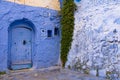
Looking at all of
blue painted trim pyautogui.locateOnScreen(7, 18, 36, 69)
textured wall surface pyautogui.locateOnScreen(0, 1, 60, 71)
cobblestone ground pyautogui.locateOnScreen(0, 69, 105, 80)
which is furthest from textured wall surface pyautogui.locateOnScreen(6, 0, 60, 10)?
cobblestone ground pyautogui.locateOnScreen(0, 69, 105, 80)

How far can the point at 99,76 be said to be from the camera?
684 centimetres

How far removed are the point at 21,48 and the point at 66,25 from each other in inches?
83.1

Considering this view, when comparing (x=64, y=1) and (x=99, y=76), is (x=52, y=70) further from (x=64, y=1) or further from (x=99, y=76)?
(x=64, y=1)

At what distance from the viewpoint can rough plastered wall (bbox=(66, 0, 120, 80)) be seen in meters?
6.54

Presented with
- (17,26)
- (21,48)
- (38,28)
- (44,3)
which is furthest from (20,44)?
(44,3)

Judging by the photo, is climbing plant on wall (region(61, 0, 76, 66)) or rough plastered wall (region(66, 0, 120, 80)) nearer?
rough plastered wall (region(66, 0, 120, 80))

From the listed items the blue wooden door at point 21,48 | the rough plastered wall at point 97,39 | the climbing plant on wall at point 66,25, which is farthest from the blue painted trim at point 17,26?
the rough plastered wall at point 97,39

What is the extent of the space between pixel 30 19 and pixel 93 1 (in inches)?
101

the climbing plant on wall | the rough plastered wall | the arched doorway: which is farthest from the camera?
the climbing plant on wall

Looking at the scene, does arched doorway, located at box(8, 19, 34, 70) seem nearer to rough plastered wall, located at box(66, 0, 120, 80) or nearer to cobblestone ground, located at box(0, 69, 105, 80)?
cobblestone ground, located at box(0, 69, 105, 80)

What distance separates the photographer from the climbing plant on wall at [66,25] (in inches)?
337

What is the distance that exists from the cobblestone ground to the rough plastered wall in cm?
31

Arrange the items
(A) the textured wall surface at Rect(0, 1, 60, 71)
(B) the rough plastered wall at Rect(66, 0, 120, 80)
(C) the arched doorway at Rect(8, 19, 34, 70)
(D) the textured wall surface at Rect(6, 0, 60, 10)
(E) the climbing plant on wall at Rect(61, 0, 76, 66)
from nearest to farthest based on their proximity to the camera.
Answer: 1. (B) the rough plastered wall at Rect(66, 0, 120, 80)
2. (A) the textured wall surface at Rect(0, 1, 60, 71)
3. (C) the arched doorway at Rect(8, 19, 34, 70)
4. (D) the textured wall surface at Rect(6, 0, 60, 10)
5. (E) the climbing plant on wall at Rect(61, 0, 76, 66)

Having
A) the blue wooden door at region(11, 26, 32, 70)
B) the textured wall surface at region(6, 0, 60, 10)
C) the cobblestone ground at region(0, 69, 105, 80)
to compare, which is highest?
the textured wall surface at region(6, 0, 60, 10)
